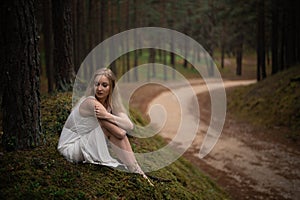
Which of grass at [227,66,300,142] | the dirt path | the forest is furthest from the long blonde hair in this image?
grass at [227,66,300,142]

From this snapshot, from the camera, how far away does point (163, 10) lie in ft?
92.7

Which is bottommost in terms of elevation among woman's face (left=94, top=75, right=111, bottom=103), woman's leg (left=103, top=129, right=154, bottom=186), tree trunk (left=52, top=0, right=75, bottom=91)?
woman's leg (left=103, top=129, right=154, bottom=186)

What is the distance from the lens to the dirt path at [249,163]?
7.46m

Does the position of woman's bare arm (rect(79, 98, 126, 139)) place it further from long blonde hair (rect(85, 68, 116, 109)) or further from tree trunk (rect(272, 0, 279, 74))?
tree trunk (rect(272, 0, 279, 74))

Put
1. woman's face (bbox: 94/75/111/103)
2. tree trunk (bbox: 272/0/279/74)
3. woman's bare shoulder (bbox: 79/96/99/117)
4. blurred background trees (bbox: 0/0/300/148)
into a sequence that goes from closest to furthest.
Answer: blurred background trees (bbox: 0/0/300/148), woman's bare shoulder (bbox: 79/96/99/117), woman's face (bbox: 94/75/111/103), tree trunk (bbox: 272/0/279/74)

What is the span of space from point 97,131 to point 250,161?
6.82m

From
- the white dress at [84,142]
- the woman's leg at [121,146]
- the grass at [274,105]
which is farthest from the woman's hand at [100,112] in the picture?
the grass at [274,105]

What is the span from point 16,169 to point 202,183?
4636mm

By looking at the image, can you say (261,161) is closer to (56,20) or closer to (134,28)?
(56,20)

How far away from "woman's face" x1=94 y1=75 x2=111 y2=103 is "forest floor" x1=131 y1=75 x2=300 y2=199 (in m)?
4.71

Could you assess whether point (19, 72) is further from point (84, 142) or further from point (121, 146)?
point (121, 146)

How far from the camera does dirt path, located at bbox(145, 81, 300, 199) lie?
7.46 metres

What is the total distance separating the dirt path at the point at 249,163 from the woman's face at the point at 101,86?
4.71 meters

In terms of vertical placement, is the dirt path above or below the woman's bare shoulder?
below
